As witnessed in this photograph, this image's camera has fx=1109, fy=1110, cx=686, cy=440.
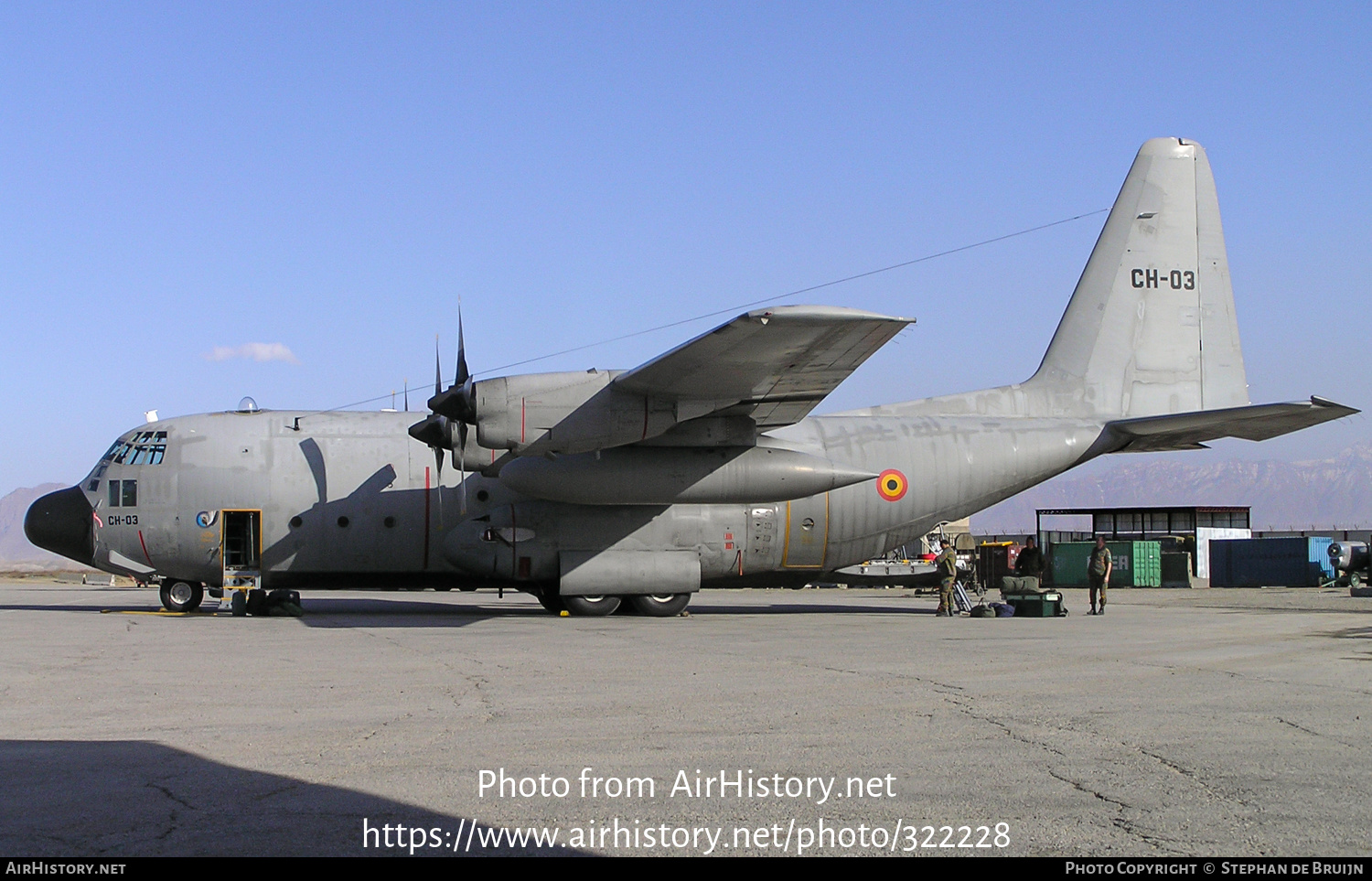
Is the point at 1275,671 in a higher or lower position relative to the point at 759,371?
lower

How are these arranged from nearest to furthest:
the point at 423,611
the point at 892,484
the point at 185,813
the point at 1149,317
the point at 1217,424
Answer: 1. the point at 185,813
2. the point at 1217,424
3. the point at 892,484
4. the point at 1149,317
5. the point at 423,611

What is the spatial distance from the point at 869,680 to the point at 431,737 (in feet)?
13.8

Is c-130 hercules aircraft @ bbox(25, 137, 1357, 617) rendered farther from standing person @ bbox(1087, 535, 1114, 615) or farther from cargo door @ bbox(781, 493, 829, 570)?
standing person @ bbox(1087, 535, 1114, 615)

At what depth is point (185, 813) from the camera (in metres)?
4.81

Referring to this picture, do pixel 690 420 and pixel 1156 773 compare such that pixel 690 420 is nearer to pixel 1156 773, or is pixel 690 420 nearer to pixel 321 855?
pixel 1156 773

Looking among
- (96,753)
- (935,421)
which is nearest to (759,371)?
(935,421)

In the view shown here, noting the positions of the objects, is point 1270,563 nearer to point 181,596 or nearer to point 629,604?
point 629,604

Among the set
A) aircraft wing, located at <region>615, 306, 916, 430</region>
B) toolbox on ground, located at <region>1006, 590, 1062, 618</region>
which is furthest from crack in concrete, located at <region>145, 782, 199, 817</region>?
toolbox on ground, located at <region>1006, 590, 1062, 618</region>

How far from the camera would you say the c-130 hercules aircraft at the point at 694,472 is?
1702 cm

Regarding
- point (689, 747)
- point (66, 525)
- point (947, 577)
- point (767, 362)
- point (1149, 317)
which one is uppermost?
point (1149, 317)

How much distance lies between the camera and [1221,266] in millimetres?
20219

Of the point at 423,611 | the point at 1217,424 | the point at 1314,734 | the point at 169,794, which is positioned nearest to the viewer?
the point at 169,794

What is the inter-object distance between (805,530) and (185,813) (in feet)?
47.5

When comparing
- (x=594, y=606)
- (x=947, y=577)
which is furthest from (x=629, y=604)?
(x=947, y=577)
